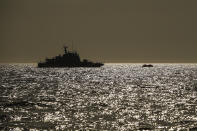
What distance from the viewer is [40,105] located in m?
55.2

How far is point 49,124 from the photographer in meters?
39.1

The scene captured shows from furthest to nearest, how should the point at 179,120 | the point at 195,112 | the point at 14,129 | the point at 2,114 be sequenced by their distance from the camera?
the point at 195,112 → the point at 2,114 → the point at 179,120 → the point at 14,129

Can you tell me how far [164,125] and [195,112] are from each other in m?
10.5

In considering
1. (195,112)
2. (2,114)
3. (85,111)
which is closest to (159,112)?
(195,112)

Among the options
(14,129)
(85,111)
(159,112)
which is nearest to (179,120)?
(159,112)

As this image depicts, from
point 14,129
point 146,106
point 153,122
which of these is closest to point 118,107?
point 146,106

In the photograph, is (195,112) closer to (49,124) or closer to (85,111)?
(85,111)

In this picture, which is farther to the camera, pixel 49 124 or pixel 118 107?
pixel 118 107

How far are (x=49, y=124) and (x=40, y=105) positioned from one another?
1634 centimetres

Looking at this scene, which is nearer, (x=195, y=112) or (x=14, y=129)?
(x=14, y=129)

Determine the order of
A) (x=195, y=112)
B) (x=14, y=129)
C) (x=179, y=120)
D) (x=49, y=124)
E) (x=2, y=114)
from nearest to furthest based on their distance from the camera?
1. (x=14, y=129)
2. (x=49, y=124)
3. (x=179, y=120)
4. (x=2, y=114)
5. (x=195, y=112)

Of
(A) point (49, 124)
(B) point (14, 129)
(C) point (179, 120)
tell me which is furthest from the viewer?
(C) point (179, 120)

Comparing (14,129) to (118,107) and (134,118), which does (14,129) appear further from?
(118,107)

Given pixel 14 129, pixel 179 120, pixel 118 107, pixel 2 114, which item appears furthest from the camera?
pixel 118 107
